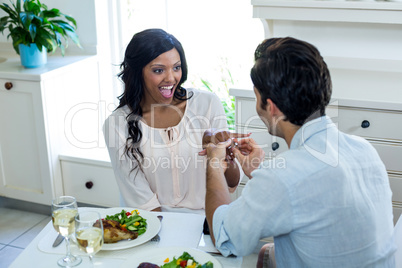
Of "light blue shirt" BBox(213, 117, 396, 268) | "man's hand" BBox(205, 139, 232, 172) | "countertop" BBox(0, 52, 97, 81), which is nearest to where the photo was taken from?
"light blue shirt" BBox(213, 117, 396, 268)

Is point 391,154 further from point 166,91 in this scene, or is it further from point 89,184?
point 89,184

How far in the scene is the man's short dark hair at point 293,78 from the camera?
1.23 metres

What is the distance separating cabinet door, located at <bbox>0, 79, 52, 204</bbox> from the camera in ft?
9.33

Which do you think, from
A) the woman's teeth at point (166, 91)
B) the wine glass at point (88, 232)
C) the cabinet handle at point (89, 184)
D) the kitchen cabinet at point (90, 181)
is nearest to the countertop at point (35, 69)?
the kitchen cabinet at point (90, 181)

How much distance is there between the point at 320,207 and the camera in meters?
1.16

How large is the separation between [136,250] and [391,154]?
1.32m

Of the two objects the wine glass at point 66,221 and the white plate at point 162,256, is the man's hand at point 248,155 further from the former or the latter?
the wine glass at point 66,221

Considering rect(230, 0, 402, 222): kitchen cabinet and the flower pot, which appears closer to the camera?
rect(230, 0, 402, 222): kitchen cabinet

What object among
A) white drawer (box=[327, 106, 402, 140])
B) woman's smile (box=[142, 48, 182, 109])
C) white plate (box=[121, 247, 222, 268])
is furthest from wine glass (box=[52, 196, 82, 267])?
white drawer (box=[327, 106, 402, 140])

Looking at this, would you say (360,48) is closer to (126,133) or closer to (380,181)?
(126,133)

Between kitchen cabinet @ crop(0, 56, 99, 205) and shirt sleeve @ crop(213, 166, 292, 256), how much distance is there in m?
1.83

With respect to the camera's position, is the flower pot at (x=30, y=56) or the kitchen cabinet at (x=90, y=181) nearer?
the flower pot at (x=30, y=56)

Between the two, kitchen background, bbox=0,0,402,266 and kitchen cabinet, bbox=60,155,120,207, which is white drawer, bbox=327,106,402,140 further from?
kitchen cabinet, bbox=60,155,120,207

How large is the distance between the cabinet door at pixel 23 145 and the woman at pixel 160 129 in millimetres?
1028
